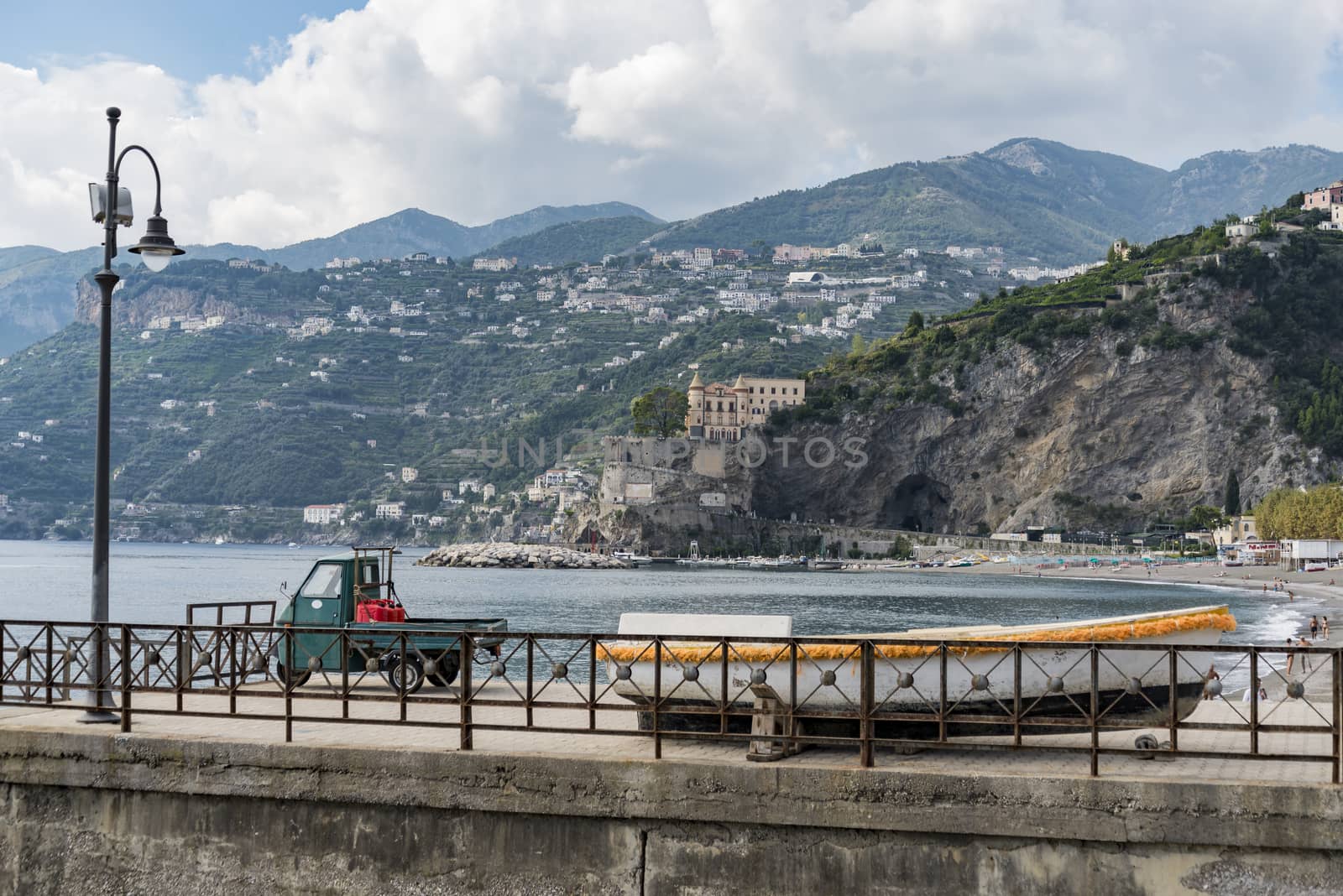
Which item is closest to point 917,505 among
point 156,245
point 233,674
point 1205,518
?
point 1205,518

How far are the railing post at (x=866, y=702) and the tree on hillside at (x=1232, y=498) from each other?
155 metres

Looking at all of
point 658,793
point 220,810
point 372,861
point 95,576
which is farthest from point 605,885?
point 95,576

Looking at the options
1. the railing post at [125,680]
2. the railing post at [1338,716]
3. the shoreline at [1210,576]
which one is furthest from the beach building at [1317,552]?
the railing post at [125,680]

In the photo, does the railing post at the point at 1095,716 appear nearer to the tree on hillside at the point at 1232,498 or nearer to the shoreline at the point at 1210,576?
the shoreline at the point at 1210,576

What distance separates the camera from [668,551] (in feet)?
573

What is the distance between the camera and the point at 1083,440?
6373 inches

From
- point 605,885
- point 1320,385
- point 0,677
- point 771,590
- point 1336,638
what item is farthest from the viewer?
point 1320,385

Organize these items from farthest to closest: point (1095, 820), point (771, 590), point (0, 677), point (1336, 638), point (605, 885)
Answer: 1. point (771, 590)
2. point (1336, 638)
3. point (0, 677)
4. point (605, 885)
5. point (1095, 820)

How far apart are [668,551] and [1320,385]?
280ft

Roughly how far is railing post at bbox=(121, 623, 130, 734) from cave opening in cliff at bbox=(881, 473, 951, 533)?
168 meters

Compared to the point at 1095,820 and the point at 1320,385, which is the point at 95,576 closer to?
the point at 1095,820

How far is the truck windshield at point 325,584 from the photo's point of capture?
16.0 m

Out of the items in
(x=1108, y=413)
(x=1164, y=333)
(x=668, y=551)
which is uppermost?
(x=1164, y=333)

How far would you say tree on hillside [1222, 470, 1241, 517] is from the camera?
151m
